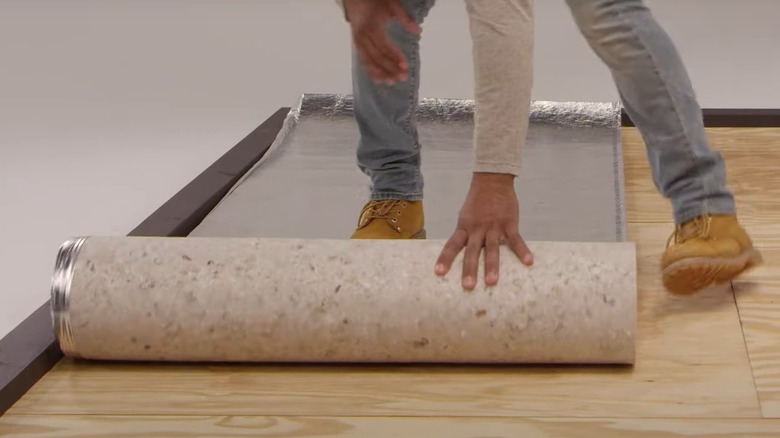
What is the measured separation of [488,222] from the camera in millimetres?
1562

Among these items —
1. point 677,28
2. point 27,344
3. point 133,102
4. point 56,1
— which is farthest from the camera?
point 56,1

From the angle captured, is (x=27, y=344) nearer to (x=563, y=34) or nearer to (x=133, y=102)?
(x=133, y=102)

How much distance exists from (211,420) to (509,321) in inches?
15.0

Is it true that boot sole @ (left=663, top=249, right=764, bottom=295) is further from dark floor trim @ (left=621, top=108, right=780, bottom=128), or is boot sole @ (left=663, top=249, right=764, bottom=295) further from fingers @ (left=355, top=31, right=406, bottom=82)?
dark floor trim @ (left=621, top=108, right=780, bottom=128)

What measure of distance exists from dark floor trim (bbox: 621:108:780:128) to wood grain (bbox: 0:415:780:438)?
1.47m

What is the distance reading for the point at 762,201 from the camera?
2199 mm

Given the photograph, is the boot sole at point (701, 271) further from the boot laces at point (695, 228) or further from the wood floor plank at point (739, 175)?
the wood floor plank at point (739, 175)

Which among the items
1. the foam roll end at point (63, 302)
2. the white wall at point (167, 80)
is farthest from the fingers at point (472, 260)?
the white wall at point (167, 80)

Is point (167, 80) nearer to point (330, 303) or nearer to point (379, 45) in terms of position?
point (379, 45)

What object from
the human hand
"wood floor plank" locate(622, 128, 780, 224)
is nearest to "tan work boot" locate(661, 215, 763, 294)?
the human hand

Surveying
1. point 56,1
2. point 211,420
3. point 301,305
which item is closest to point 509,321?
point 301,305

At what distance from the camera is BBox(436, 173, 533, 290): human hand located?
1.55 metres

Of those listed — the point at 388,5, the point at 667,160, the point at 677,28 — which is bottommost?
the point at 677,28

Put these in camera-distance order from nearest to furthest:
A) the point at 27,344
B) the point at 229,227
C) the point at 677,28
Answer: the point at 27,344 < the point at 229,227 < the point at 677,28
